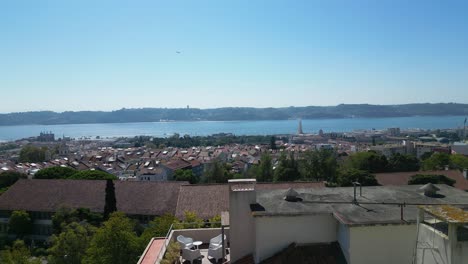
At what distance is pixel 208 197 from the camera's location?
22.5 metres

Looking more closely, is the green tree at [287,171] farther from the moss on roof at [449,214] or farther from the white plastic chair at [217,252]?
the moss on roof at [449,214]

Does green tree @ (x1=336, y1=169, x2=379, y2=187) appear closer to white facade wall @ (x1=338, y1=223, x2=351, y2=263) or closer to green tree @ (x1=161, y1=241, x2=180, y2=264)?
green tree @ (x1=161, y1=241, x2=180, y2=264)

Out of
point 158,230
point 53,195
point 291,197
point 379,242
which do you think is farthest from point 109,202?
point 379,242

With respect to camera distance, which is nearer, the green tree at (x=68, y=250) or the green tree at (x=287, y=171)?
the green tree at (x=68, y=250)

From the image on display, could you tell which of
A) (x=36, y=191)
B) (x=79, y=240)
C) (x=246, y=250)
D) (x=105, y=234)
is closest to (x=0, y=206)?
(x=36, y=191)

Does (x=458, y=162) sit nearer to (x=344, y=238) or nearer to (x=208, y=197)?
Result: (x=208, y=197)

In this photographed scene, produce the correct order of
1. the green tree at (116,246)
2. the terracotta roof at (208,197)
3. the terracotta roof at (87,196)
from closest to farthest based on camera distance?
1. the green tree at (116,246)
2. the terracotta roof at (208,197)
3. the terracotta roof at (87,196)

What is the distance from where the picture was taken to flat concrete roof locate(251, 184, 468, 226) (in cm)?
724

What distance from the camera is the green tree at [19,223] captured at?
92.5 feet

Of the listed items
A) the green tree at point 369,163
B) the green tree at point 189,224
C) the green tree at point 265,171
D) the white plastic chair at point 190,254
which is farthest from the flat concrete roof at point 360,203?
the green tree at point 369,163

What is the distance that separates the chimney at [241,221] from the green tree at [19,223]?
82.5ft

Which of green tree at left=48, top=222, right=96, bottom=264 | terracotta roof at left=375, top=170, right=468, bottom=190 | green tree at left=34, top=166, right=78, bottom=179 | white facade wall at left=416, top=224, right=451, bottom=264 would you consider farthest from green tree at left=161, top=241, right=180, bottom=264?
green tree at left=34, top=166, right=78, bottom=179

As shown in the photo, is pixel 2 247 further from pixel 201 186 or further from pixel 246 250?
pixel 246 250

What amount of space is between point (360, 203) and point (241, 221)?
2495mm
